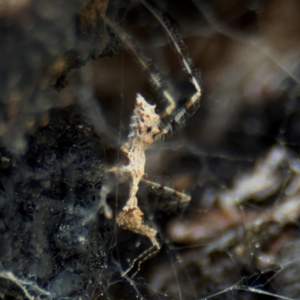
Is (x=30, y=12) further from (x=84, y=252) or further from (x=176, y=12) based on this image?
(x=84, y=252)

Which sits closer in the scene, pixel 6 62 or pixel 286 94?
pixel 6 62

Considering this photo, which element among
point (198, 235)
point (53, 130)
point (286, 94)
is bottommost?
point (198, 235)

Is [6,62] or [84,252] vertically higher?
[6,62]

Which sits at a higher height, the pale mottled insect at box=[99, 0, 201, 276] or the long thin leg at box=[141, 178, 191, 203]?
the pale mottled insect at box=[99, 0, 201, 276]

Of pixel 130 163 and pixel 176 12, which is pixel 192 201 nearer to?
pixel 130 163

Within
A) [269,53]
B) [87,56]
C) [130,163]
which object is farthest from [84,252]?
[269,53]

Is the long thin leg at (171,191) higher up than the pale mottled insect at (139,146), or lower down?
lower down
